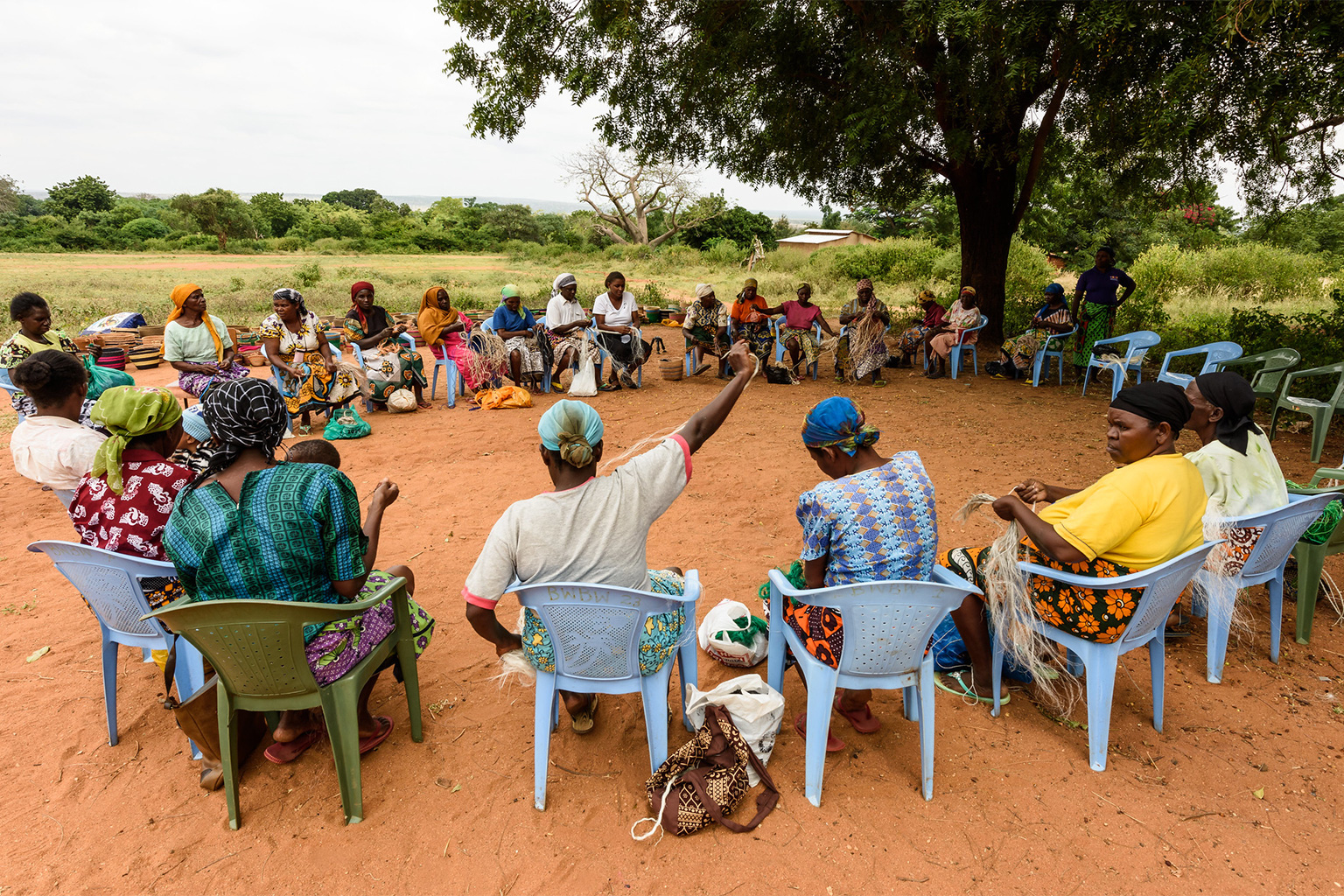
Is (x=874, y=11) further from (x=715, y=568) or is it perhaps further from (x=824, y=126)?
(x=715, y=568)

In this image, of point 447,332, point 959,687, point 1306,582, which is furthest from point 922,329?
point 959,687

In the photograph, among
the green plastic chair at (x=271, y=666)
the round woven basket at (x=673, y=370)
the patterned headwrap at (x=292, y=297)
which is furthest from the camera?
the round woven basket at (x=673, y=370)

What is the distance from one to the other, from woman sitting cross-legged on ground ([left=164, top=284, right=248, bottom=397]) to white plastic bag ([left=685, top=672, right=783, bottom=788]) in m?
5.26

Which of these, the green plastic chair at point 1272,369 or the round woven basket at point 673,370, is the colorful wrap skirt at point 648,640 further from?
the round woven basket at point 673,370

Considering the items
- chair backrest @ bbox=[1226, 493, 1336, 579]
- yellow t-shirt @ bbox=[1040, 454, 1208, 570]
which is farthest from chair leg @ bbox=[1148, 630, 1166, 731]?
chair backrest @ bbox=[1226, 493, 1336, 579]

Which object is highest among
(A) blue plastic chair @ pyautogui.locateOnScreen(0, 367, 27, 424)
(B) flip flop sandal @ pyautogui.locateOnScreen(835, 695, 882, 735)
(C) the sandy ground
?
(A) blue plastic chair @ pyautogui.locateOnScreen(0, 367, 27, 424)

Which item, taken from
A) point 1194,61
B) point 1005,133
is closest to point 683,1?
point 1005,133

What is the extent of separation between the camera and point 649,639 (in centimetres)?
242

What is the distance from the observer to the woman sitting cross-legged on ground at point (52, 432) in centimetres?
338

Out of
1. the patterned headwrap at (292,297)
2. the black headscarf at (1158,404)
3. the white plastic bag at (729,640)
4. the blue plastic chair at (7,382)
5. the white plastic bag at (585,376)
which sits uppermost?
the patterned headwrap at (292,297)

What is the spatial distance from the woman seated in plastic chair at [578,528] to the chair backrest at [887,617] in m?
0.57

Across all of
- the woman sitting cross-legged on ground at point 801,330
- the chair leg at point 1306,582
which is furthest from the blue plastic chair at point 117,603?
the woman sitting cross-legged on ground at point 801,330

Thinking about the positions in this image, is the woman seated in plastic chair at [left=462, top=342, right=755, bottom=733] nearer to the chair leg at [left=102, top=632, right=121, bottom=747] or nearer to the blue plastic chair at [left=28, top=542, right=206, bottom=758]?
the blue plastic chair at [left=28, top=542, right=206, bottom=758]

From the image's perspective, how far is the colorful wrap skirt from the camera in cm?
242
